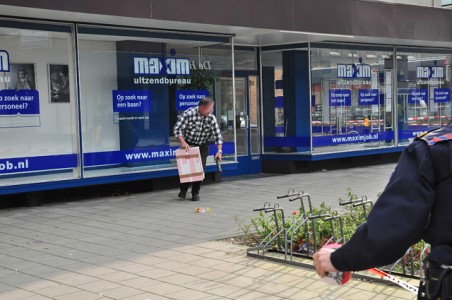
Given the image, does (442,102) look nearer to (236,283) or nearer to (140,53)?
(140,53)

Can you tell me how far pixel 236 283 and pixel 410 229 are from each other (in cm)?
365

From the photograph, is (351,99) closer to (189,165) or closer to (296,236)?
(189,165)

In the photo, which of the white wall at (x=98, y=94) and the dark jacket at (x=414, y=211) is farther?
the white wall at (x=98, y=94)

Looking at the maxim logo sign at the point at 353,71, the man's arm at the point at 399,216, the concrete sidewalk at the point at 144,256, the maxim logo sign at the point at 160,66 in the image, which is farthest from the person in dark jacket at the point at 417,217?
the maxim logo sign at the point at 353,71

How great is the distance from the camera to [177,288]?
5.47 m

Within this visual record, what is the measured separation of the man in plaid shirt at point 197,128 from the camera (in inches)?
406

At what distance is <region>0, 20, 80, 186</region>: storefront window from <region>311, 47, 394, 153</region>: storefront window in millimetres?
6012

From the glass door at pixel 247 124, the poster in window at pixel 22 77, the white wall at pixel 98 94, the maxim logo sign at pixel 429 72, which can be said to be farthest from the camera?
the maxim logo sign at pixel 429 72

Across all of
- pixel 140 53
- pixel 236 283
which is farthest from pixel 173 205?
pixel 236 283

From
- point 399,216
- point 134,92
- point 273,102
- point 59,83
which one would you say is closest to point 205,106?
point 134,92

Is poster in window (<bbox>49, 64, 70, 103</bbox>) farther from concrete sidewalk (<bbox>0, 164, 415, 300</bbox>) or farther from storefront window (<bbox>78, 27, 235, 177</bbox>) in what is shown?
concrete sidewalk (<bbox>0, 164, 415, 300</bbox>)

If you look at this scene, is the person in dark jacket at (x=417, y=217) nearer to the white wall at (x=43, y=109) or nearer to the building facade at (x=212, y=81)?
the building facade at (x=212, y=81)

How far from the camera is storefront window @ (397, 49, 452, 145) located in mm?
16297

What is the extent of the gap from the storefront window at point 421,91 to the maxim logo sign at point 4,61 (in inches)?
402
